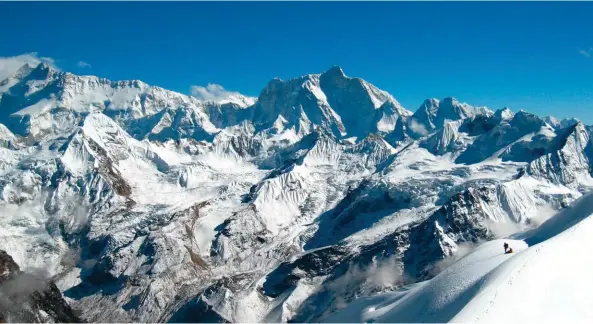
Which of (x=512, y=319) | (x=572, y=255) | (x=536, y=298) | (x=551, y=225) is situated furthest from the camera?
(x=551, y=225)

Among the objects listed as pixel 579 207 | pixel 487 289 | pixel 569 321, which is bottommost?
pixel 569 321

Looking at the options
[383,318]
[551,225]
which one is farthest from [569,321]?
[551,225]

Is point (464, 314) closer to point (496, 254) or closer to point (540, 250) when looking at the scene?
point (540, 250)

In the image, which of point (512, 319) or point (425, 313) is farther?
point (425, 313)

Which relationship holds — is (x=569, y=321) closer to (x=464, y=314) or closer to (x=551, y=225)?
(x=464, y=314)

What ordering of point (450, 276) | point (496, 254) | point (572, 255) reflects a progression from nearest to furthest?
point (572, 255), point (450, 276), point (496, 254)

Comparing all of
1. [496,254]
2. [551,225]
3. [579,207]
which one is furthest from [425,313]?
[579,207]

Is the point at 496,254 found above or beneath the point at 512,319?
above
